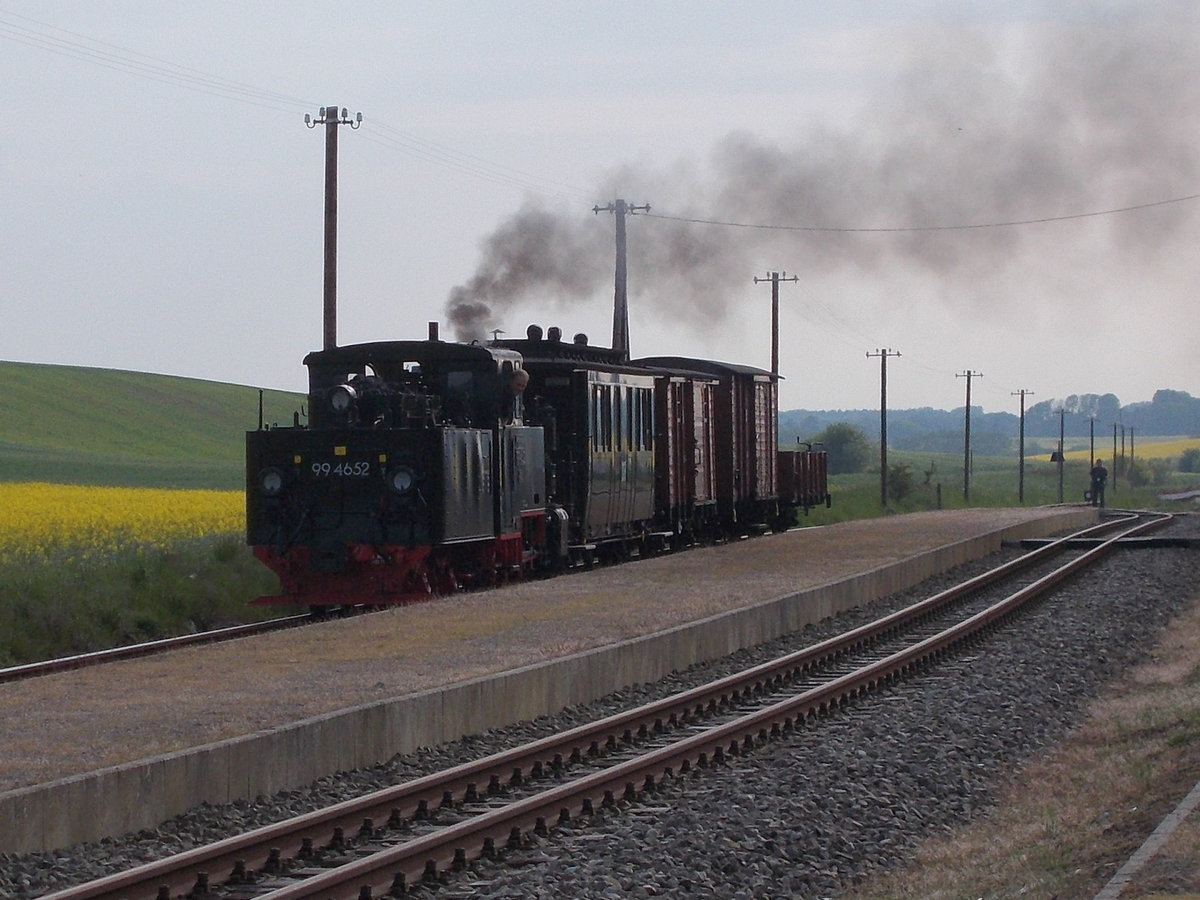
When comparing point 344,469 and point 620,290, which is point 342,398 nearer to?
point 344,469

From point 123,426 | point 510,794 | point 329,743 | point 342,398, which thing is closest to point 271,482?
point 342,398

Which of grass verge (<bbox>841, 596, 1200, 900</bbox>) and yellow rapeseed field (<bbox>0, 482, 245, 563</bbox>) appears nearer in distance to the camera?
grass verge (<bbox>841, 596, 1200, 900</bbox>)

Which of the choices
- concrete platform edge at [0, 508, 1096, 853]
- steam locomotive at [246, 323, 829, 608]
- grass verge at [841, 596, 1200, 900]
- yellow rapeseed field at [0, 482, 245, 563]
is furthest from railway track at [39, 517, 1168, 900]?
yellow rapeseed field at [0, 482, 245, 563]

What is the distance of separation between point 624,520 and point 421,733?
15.2 metres

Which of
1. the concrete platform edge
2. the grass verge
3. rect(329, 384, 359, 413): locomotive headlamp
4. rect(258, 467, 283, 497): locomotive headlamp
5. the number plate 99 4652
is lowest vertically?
the grass verge

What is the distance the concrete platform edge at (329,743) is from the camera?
827 centimetres

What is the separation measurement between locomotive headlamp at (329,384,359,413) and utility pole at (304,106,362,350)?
23.5 feet

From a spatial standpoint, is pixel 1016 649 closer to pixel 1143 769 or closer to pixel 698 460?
pixel 1143 769

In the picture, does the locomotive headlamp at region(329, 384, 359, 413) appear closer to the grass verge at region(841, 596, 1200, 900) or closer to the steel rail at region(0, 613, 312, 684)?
the steel rail at region(0, 613, 312, 684)

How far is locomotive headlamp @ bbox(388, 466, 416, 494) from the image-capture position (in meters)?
19.3

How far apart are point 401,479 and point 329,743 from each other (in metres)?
9.08

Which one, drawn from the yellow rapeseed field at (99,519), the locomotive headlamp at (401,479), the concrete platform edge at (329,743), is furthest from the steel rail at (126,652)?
the yellow rapeseed field at (99,519)

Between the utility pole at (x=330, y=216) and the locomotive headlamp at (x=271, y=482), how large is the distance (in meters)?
7.27

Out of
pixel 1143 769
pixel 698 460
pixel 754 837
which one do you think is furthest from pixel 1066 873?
pixel 698 460
